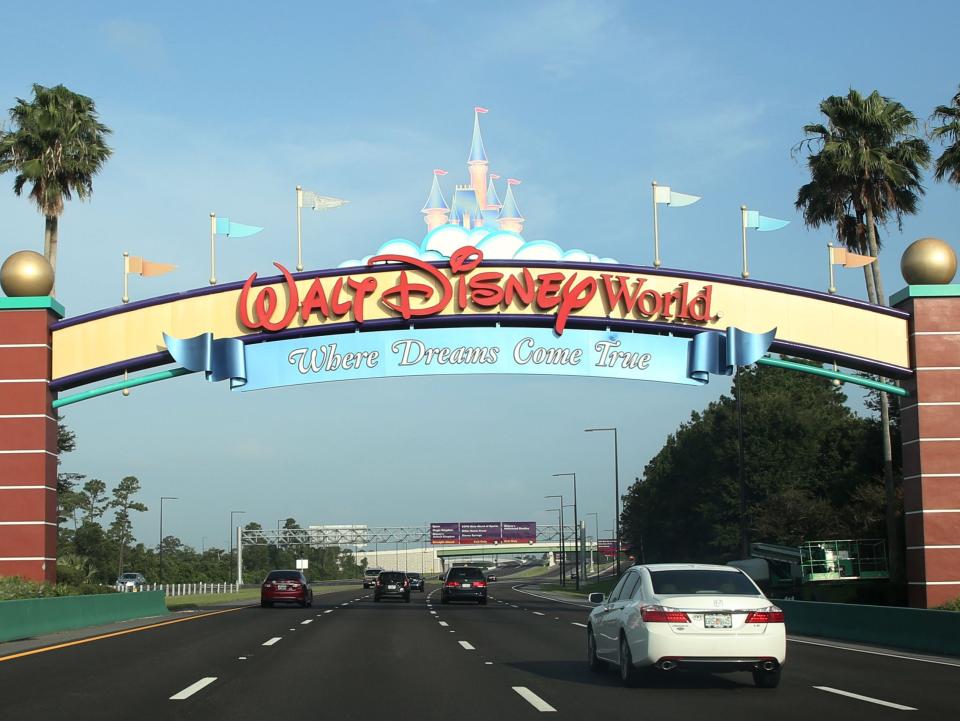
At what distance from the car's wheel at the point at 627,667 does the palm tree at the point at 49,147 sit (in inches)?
1454

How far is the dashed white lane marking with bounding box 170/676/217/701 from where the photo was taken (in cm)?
1436

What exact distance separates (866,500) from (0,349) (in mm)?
42305

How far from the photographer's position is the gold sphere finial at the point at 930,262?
33156 mm

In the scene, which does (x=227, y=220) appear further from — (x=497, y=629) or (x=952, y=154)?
(x=952, y=154)

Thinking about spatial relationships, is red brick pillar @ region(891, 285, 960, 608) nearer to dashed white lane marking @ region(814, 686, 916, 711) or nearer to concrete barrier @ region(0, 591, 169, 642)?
dashed white lane marking @ region(814, 686, 916, 711)

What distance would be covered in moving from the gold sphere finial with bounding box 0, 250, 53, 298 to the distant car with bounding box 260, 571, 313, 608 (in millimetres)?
19136

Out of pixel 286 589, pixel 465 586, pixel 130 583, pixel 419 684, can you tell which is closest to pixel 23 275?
pixel 286 589

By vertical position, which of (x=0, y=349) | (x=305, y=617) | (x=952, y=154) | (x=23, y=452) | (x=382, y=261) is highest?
(x=952, y=154)

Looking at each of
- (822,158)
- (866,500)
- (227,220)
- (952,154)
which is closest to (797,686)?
(227,220)

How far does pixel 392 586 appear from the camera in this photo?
195 ft

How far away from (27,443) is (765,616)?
24.1m

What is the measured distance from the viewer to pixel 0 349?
1318 inches

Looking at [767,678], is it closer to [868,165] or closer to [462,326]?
[462,326]

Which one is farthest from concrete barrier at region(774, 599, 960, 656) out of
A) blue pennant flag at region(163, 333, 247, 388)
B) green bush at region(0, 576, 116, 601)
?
green bush at region(0, 576, 116, 601)
